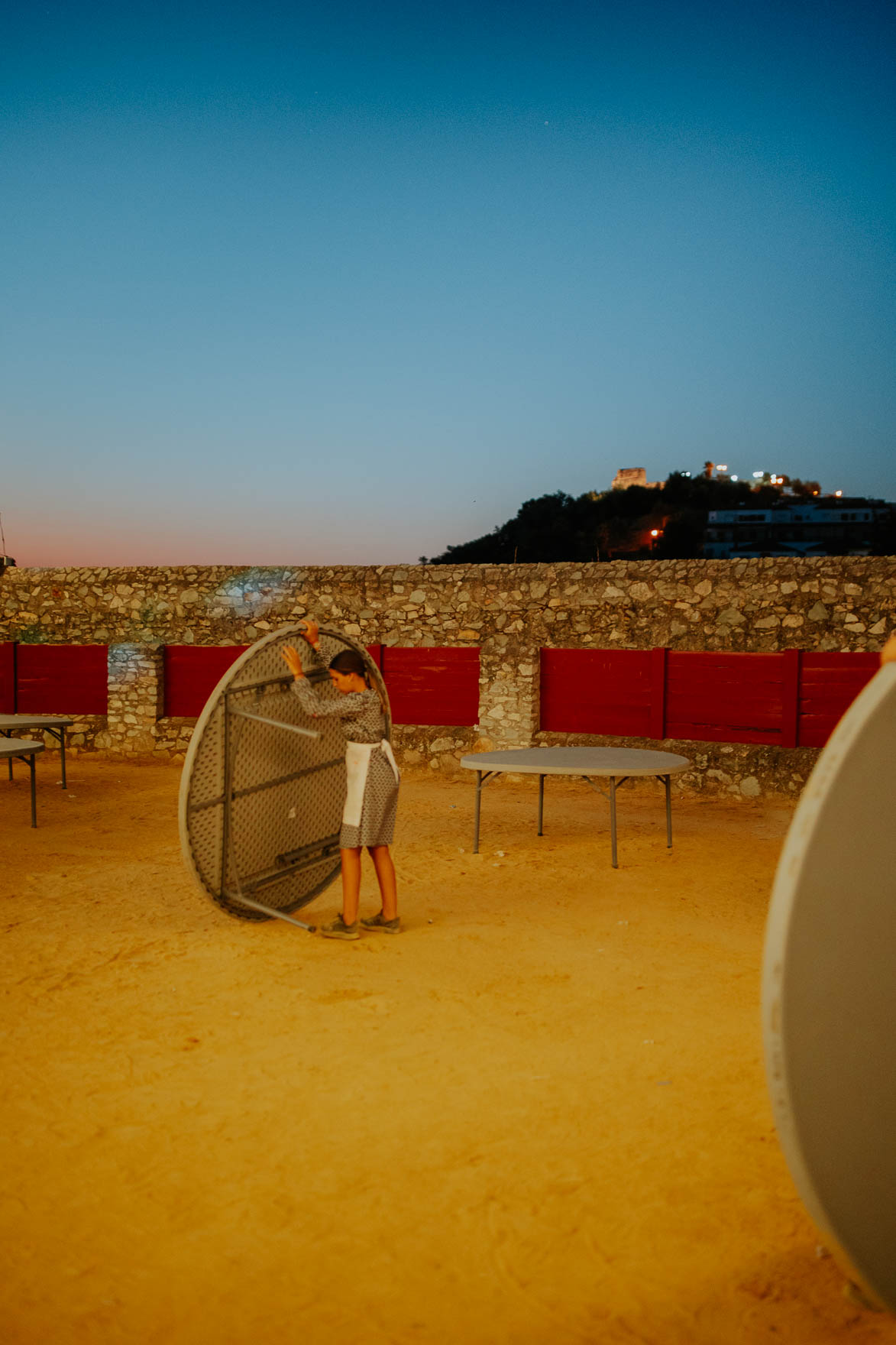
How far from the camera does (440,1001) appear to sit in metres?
4.66

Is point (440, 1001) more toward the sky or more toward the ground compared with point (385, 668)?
more toward the ground

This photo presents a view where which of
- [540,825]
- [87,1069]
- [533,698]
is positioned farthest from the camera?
[533,698]

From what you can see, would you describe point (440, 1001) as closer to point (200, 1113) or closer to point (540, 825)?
point (200, 1113)

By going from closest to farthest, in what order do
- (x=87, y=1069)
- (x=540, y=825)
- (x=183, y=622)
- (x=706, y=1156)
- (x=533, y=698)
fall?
(x=706, y=1156) → (x=87, y=1069) → (x=540, y=825) → (x=533, y=698) → (x=183, y=622)

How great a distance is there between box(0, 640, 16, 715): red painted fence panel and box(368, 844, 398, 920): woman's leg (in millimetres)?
11066

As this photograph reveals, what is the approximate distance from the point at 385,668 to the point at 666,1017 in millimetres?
Answer: 8975

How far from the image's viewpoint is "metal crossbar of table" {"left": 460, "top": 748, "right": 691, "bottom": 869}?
7.39 metres

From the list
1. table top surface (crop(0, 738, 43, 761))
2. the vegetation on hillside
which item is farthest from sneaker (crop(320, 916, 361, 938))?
the vegetation on hillside

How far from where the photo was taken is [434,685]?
12.8 m

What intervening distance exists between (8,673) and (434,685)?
682 centimetres

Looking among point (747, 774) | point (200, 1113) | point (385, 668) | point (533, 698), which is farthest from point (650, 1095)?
point (385, 668)

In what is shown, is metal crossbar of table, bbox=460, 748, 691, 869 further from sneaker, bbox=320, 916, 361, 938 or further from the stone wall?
the stone wall

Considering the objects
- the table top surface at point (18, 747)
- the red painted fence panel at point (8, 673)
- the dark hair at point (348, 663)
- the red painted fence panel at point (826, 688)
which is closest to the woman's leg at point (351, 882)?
the dark hair at point (348, 663)

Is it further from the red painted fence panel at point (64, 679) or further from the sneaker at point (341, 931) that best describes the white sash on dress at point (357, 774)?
the red painted fence panel at point (64, 679)
